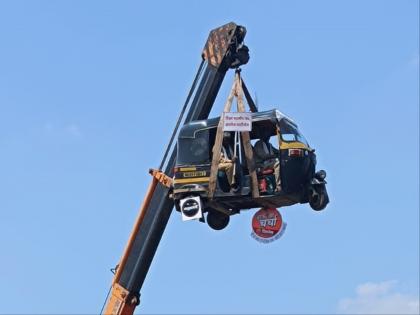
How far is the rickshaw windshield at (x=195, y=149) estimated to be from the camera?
1794 centimetres

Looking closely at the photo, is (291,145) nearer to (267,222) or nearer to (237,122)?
(237,122)

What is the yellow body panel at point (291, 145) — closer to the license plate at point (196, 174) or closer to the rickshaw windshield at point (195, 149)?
the rickshaw windshield at point (195, 149)

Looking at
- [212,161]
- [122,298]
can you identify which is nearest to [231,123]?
[212,161]

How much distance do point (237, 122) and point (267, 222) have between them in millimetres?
1876

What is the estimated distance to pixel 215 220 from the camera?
1881cm

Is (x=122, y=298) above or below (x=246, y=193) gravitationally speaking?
below

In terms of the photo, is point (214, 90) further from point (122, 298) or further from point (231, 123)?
point (122, 298)

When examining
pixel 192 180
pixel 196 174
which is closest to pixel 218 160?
pixel 196 174

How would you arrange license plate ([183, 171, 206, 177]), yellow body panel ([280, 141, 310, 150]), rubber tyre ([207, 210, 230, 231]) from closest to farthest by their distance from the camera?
yellow body panel ([280, 141, 310, 150])
license plate ([183, 171, 206, 177])
rubber tyre ([207, 210, 230, 231])

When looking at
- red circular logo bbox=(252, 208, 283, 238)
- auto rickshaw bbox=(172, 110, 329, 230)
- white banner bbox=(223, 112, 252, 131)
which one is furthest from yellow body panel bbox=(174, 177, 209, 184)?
red circular logo bbox=(252, 208, 283, 238)

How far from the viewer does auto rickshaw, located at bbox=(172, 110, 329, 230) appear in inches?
688

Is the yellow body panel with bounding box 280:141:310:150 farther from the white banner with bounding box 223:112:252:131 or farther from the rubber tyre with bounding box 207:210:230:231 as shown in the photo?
the rubber tyre with bounding box 207:210:230:231

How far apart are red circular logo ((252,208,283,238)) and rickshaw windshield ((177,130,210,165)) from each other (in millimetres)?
1371

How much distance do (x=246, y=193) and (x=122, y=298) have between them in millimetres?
3162
